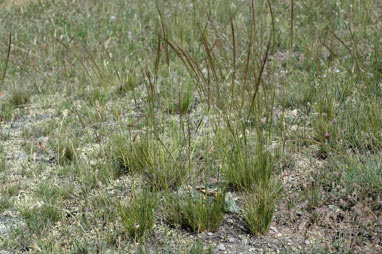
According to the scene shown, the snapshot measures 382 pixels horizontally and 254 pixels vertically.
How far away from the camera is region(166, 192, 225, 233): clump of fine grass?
9.52ft

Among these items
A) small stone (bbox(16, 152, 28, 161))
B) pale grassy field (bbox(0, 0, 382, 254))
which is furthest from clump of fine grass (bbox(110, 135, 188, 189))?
small stone (bbox(16, 152, 28, 161))

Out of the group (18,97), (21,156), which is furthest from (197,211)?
(18,97)

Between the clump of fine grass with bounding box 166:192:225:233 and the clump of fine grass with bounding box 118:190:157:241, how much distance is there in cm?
14

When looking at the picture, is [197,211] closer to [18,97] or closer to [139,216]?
[139,216]

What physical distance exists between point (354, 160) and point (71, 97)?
313cm

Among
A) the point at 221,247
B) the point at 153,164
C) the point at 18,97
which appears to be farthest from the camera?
the point at 18,97

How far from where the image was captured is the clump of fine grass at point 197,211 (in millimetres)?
2902

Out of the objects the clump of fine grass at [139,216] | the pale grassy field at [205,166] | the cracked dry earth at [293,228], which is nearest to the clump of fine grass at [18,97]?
the pale grassy field at [205,166]

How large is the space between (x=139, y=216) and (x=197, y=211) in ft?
1.21

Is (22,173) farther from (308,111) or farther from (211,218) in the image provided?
(308,111)

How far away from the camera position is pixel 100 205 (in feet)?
10.4

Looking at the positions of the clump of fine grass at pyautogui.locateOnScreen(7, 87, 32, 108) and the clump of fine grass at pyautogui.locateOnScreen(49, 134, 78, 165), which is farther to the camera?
the clump of fine grass at pyautogui.locateOnScreen(7, 87, 32, 108)

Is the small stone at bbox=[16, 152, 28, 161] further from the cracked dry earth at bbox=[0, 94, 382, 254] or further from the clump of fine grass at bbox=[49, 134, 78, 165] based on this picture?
the cracked dry earth at bbox=[0, 94, 382, 254]

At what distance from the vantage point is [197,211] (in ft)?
9.55
